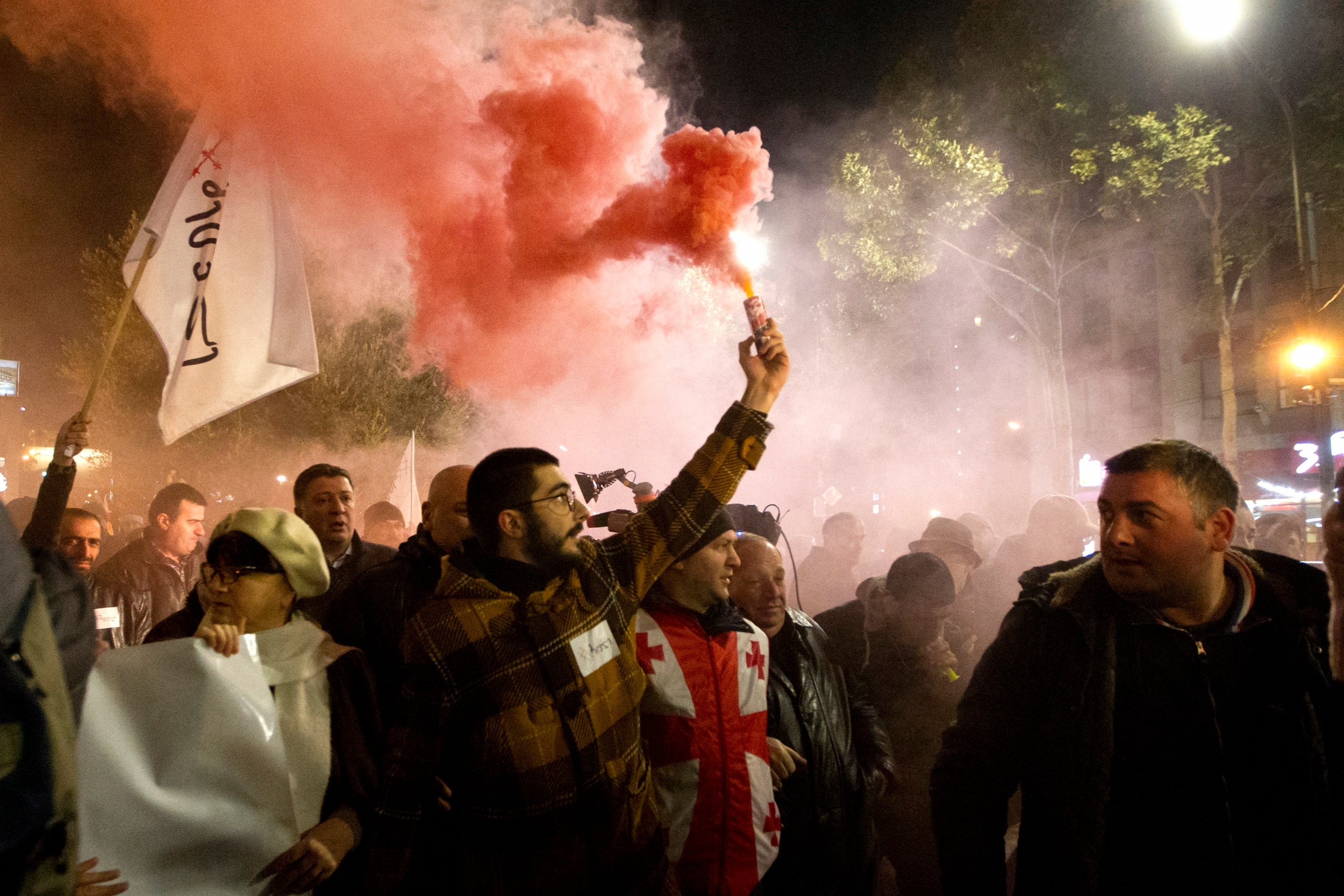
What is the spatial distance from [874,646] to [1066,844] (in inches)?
91.7

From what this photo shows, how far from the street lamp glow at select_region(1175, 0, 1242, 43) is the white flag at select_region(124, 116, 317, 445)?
36.3 ft

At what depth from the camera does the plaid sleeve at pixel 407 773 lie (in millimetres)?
2418

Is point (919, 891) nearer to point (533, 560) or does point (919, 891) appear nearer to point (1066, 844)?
point (1066, 844)

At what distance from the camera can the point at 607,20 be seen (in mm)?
7637

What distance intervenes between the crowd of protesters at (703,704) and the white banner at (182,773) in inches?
2.6

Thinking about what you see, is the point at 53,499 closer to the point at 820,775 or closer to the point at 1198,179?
the point at 820,775

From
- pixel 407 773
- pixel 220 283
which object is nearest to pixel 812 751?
pixel 407 773

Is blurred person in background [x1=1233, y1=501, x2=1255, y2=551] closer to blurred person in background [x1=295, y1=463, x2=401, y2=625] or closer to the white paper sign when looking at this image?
the white paper sign

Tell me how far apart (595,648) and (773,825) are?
1068 millimetres

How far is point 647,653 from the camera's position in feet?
10.1

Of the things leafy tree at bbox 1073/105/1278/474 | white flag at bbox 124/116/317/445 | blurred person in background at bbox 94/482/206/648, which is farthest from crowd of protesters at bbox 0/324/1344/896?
leafy tree at bbox 1073/105/1278/474

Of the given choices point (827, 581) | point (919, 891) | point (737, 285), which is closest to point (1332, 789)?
point (919, 891)

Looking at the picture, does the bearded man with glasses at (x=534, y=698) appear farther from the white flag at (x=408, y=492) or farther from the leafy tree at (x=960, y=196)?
the leafy tree at (x=960, y=196)

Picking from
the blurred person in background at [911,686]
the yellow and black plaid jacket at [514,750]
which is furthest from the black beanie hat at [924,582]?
the yellow and black plaid jacket at [514,750]
